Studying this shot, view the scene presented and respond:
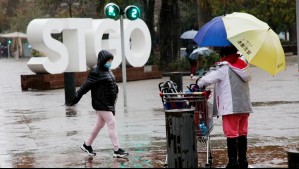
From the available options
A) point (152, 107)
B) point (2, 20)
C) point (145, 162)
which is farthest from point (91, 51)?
point (2, 20)

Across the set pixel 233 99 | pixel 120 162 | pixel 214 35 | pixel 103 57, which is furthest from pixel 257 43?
pixel 120 162

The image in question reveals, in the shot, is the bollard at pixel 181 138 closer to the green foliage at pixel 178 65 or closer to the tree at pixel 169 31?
the green foliage at pixel 178 65

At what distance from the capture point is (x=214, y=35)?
10.8 metres

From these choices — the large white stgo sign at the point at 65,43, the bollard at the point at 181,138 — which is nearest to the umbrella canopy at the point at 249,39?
the bollard at the point at 181,138

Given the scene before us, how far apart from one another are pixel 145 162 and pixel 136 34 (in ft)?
84.5

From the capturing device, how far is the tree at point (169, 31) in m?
40.1

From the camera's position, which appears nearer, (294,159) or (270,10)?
(294,159)

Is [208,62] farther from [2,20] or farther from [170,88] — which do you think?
[2,20]

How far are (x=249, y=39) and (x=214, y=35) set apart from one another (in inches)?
20.1

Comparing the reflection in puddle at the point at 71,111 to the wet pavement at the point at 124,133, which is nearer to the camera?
the wet pavement at the point at 124,133

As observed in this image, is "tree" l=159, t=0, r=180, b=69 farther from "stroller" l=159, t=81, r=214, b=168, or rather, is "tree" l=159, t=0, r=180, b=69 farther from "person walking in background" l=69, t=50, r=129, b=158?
"stroller" l=159, t=81, r=214, b=168

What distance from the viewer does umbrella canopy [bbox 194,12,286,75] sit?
10508 mm

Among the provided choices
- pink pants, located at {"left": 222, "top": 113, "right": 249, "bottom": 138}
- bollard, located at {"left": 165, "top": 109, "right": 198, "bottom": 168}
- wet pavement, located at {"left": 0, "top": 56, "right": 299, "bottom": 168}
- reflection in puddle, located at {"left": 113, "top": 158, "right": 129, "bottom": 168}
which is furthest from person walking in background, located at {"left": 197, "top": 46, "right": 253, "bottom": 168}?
reflection in puddle, located at {"left": 113, "top": 158, "right": 129, "bottom": 168}

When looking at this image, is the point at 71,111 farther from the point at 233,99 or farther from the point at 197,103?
the point at 233,99
